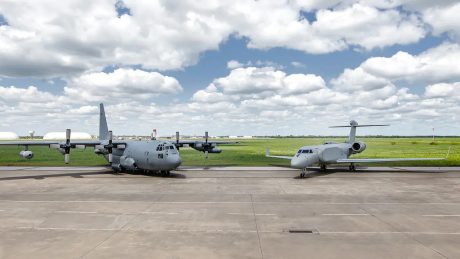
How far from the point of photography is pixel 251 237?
1357 cm

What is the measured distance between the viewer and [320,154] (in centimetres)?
3547

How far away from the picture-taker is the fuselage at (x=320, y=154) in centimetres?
3297

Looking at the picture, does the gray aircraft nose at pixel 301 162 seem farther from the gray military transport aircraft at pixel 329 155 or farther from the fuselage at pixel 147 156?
the fuselage at pixel 147 156

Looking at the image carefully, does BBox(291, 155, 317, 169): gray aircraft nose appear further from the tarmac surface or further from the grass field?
the grass field

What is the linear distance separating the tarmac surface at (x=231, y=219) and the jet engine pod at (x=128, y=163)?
248 inches

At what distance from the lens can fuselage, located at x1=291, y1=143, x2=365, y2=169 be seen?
33.0 meters

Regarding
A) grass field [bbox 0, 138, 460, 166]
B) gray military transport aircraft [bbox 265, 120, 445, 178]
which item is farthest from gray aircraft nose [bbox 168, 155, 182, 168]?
grass field [bbox 0, 138, 460, 166]

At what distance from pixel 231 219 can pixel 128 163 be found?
23.4 m

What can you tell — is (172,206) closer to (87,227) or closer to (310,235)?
(87,227)

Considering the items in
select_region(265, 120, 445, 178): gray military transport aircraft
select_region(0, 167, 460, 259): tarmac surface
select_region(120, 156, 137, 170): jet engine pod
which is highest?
select_region(265, 120, 445, 178): gray military transport aircraft

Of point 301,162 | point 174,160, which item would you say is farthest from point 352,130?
point 174,160

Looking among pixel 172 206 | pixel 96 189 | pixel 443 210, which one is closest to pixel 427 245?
pixel 443 210

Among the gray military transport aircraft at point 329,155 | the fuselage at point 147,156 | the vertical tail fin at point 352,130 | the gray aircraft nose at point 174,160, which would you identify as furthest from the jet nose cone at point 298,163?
the vertical tail fin at point 352,130

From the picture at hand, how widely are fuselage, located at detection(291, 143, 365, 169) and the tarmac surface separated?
2899 millimetres
